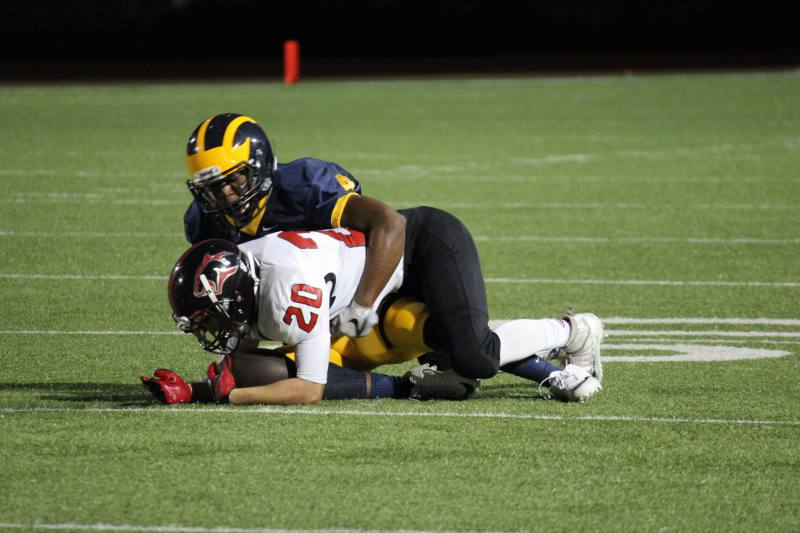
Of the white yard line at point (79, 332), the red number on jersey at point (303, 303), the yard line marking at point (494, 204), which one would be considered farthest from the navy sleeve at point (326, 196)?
the yard line marking at point (494, 204)

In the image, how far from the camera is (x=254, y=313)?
509 cm

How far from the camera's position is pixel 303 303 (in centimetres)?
496

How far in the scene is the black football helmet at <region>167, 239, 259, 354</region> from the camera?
4.91 metres

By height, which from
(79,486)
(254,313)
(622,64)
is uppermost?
(622,64)

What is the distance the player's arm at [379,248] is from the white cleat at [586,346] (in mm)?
826

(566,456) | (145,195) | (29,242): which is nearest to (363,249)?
(566,456)

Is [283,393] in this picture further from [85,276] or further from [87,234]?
[87,234]

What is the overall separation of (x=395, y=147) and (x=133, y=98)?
10.2 meters

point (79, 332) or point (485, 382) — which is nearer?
point (485, 382)

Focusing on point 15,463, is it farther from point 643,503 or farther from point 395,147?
point 395,147

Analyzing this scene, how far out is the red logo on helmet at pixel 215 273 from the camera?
489cm

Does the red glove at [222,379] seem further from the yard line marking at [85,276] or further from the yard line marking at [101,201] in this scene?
the yard line marking at [101,201]

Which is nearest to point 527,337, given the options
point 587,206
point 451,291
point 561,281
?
point 451,291

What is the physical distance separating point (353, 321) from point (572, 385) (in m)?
0.88
